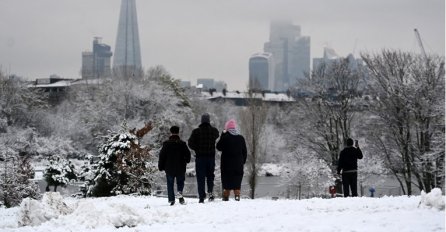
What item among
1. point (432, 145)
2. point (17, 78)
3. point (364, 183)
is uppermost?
point (17, 78)

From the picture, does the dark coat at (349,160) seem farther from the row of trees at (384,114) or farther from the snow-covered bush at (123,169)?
the row of trees at (384,114)

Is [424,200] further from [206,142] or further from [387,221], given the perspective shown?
[206,142]

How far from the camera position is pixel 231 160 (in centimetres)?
1544

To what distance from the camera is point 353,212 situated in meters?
11.6

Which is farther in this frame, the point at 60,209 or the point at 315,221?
the point at 60,209

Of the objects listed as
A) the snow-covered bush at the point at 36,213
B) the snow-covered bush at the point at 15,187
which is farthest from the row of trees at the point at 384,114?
the snow-covered bush at the point at 36,213

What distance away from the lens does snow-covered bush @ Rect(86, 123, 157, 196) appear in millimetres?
25844

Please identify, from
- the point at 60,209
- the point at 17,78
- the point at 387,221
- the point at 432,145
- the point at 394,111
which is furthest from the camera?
the point at 17,78

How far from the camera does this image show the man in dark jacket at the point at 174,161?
50.1 feet

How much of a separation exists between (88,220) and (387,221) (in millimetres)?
5513

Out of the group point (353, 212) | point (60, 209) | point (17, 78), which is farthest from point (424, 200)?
point (17, 78)

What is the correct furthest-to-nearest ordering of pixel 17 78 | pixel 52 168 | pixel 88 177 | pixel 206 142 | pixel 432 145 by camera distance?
pixel 17 78 → pixel 52 168 → pixel 432 145 → pixel 88 177 → pixel 206 142

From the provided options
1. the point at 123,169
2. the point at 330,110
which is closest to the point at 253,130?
the point at 330,110

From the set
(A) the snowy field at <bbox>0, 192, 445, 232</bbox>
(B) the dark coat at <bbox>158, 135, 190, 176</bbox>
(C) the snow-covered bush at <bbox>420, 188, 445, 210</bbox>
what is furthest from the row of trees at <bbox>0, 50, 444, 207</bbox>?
(C) the snow-covered bush at <bbox>420, 188, 445, 210</bbox>
